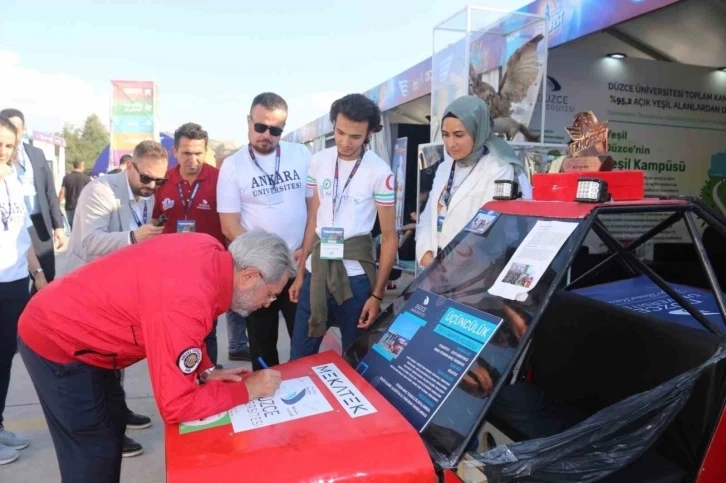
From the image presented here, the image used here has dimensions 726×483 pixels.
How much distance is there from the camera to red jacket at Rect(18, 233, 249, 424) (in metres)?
1.48

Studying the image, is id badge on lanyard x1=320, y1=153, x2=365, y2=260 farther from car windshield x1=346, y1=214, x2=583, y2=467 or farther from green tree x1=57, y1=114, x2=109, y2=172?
green tree x1=57, y1=114, x2=109, y2=172

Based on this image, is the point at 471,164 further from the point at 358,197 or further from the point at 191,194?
the point at 191,194

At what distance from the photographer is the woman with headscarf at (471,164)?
246 cm

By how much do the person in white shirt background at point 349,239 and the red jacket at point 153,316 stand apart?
823mm

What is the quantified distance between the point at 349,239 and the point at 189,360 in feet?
4.14

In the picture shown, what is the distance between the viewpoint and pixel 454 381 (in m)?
1.48

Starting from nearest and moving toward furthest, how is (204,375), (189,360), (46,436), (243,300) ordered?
(189,360)
(243,300)
(204,375)
(46,436)

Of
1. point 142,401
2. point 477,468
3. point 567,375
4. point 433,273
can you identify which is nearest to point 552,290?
point 477,468

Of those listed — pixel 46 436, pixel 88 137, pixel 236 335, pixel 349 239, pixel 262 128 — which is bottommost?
pixel 46 436

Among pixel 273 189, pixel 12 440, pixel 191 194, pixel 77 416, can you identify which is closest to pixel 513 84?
pixel 273 189

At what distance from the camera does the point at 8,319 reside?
9.61ft

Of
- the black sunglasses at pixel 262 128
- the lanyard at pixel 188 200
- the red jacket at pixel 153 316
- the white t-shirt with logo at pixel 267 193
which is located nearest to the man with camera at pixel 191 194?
the lanyard at pixel 188 200

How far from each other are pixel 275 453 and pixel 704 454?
1.25 m

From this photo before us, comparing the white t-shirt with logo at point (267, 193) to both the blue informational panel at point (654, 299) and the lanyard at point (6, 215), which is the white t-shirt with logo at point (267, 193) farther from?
the blue informational panel at point (654, 299)
